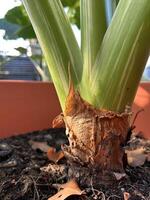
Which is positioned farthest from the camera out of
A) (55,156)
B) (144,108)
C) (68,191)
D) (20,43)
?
(20,43)

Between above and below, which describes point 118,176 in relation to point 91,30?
below

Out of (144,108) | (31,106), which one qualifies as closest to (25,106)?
(31,106)

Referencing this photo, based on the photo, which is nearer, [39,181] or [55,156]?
[39,181]

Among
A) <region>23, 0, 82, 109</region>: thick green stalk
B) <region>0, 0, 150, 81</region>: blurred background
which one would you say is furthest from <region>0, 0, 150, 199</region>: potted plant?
<region>0, 0, 150, 81</region>: blurred background

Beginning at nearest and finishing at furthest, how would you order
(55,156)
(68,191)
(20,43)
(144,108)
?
1. (68,191)
2. (55,156)
3. (144,108)
4. (20,43)

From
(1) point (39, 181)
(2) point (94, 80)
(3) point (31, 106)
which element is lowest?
(3) point (31, 106)

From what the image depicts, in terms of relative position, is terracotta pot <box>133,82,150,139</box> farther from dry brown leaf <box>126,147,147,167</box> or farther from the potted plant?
the potted plant

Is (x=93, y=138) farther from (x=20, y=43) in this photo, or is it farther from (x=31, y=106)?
(x=20, y=43)
